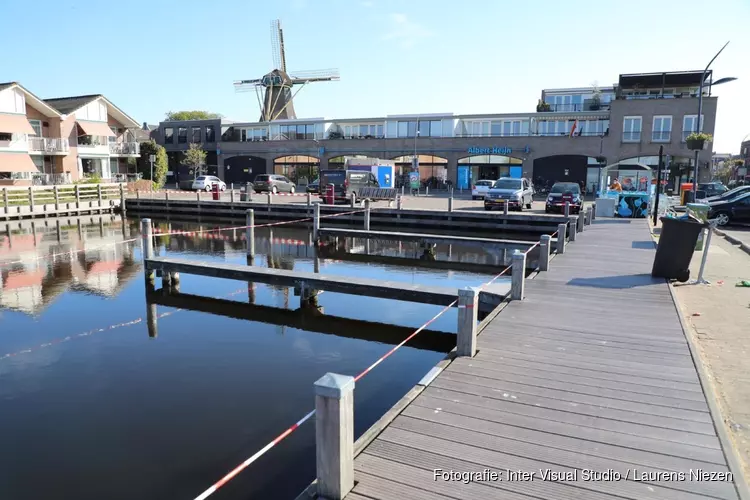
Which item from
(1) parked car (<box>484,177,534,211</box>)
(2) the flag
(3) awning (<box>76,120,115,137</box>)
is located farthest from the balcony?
(2) the flag

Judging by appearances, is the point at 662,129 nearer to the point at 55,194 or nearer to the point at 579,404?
the point at 55,194

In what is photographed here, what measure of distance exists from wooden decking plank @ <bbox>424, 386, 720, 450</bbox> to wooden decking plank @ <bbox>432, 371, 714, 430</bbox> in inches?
2.0

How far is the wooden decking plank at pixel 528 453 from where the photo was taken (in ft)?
13.0

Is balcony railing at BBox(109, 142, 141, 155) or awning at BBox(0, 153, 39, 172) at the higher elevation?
balcony railing at BBox(109, 142, 141, 155)

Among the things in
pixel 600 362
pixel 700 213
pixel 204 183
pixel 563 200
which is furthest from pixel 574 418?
pixel 204 183

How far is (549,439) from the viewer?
15.2ft

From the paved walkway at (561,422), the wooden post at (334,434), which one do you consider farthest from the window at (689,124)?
the wooden post at (334,434)

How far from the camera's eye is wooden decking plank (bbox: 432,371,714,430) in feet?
16.0

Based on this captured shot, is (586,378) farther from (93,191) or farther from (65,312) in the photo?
(93,191)

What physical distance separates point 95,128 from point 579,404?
52.3m

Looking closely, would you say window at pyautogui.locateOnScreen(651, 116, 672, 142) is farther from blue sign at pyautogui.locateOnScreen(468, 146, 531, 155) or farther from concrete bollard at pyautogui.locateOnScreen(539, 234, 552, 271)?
concrete bollard at pyautogui.locateOnScreen(539, 234, 552, 271)

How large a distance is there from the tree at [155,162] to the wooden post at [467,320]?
44.2 m

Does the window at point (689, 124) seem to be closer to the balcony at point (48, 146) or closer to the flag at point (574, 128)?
the flag at point (574, 128)

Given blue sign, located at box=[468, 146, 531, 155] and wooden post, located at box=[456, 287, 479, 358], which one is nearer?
wooden post, located at box=[456, 287, 479, 358]
